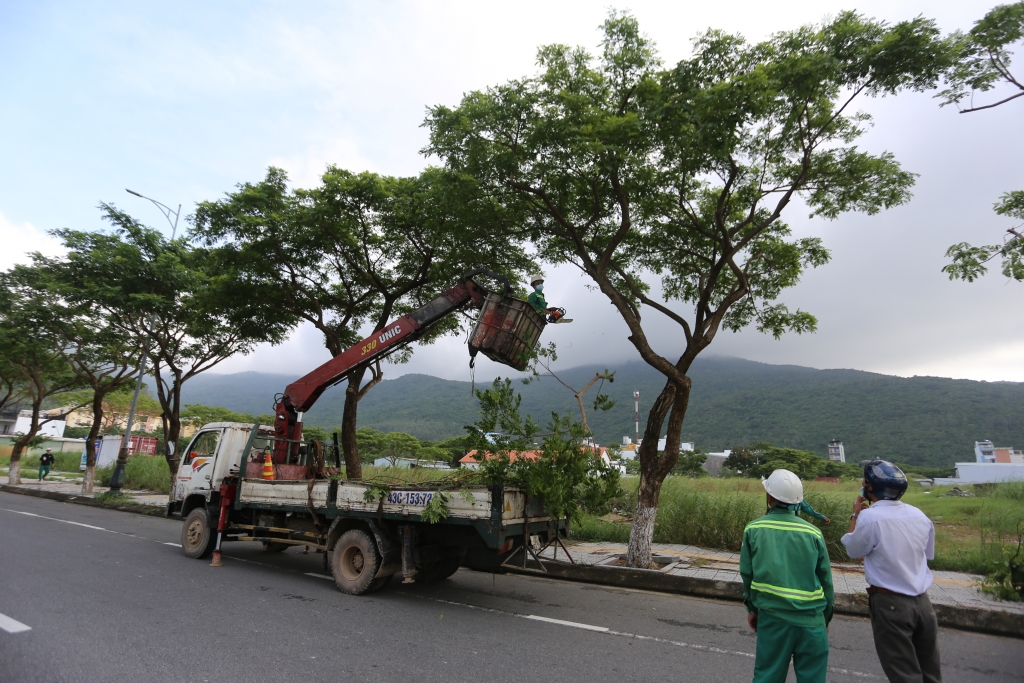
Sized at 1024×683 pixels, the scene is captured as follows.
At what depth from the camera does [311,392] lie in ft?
33.7

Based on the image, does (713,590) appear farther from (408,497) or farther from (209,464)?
(209,464)

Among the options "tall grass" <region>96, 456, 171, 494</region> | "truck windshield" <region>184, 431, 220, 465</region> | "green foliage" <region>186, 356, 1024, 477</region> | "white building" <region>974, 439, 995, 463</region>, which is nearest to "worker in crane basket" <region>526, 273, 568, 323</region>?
"truck windshield" <region>184, 431, 220, 465</region>

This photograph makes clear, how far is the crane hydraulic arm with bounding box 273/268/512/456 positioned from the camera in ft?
29.0

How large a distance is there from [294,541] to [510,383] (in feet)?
13.5

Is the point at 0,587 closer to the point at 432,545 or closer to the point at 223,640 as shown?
the point at 223,640

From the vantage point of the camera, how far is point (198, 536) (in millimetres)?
9562

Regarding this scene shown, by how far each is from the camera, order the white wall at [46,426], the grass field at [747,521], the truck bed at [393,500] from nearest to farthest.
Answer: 1. the truck bed at [393,500]
2. the grass field at [747,521]
3. the white wall at [46,426]

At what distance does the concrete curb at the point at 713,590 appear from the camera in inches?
260

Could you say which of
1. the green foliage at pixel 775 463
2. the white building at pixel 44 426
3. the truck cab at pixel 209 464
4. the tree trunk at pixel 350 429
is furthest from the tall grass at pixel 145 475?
the white building at pixel 44 426

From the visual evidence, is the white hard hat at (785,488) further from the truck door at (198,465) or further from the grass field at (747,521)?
the truck door at (198,465)

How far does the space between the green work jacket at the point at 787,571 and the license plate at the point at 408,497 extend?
14.0ft

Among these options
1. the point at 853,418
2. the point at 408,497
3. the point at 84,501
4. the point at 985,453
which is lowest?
the point at 84,501

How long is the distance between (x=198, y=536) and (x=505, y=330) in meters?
6.51

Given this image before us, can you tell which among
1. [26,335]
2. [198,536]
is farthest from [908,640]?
[26,335]
